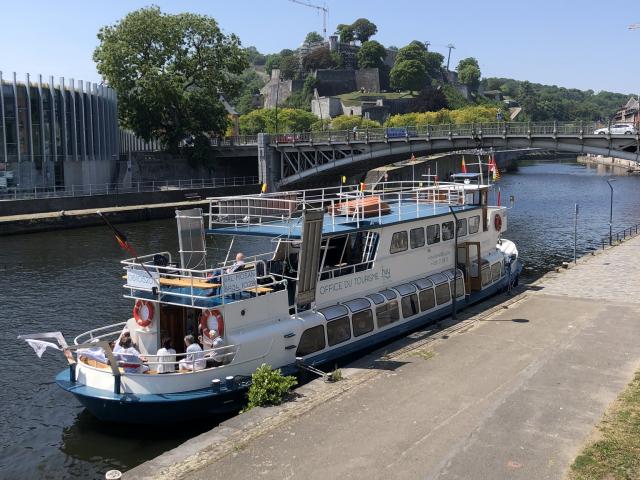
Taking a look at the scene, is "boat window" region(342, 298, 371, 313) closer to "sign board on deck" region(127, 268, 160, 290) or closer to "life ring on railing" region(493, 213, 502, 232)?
"sign board on deck" region(127, 268, 160, 290)

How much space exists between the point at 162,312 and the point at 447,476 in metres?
9.67

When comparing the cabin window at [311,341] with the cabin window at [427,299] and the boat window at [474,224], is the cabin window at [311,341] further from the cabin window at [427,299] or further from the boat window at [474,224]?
the boat window at [474,224]

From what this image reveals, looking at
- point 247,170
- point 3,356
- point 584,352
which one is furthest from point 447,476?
point 247,170

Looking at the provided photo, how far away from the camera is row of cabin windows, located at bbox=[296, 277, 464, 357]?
20.1m

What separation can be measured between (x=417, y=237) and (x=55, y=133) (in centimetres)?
5006

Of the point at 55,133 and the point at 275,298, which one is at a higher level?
the point at 55,133

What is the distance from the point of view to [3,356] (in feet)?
79.4

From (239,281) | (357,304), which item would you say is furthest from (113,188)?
(239,281)

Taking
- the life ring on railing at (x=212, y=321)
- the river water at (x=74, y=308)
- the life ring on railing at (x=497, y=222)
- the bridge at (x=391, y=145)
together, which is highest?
the bridge at (x=391, y=145)

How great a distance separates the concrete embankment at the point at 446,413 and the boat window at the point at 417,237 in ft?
10.4

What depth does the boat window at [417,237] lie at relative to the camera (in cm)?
2444

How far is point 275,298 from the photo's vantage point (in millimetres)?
19188

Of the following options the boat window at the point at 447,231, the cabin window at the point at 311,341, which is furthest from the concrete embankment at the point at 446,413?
the boat window at the point at 447,231

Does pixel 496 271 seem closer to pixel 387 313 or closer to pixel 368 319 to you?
pixel 387 313
